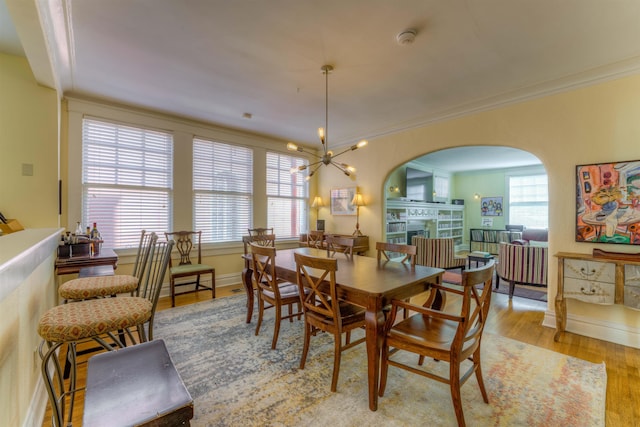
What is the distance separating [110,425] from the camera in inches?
29.4

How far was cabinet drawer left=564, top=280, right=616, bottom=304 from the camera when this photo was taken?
8.41 feet

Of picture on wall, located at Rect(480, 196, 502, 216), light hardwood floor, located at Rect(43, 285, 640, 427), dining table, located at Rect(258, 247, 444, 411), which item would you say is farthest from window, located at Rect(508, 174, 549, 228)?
dining table, located at Rect(258, 247, 444, 411)

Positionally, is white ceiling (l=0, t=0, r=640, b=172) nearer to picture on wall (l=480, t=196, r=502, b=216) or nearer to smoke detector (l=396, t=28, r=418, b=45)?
smoke detector (l=396, t=28, r=418, b=45)

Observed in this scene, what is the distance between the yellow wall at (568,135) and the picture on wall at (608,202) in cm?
7

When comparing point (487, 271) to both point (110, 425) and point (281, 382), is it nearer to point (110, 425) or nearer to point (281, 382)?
point (281, 382)

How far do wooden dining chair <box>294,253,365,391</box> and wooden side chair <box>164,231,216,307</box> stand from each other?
2.27 metres

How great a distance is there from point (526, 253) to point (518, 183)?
5159 millimetres

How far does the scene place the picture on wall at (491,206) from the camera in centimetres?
827

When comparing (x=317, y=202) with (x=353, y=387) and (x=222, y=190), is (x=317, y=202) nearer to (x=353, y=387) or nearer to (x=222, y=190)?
(x=222, y=190)

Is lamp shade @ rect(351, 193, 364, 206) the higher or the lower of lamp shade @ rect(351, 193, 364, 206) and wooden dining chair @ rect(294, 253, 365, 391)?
the higher

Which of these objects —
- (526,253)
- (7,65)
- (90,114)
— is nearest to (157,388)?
(7,65)

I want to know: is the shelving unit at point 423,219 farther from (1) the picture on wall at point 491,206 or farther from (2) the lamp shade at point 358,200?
(2) the lamp shade at point 358,200

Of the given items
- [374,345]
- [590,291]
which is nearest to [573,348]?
[590,291]

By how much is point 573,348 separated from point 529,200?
6.44 m
